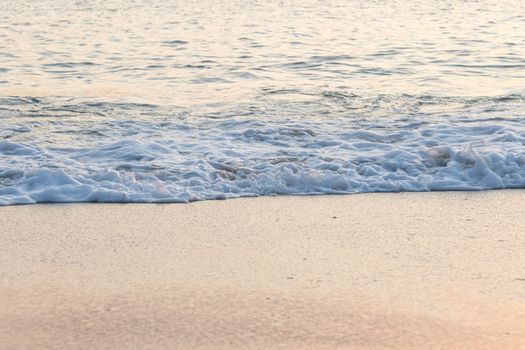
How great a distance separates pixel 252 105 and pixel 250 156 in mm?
2305

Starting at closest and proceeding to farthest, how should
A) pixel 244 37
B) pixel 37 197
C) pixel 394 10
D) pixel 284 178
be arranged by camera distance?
pixel 37 197
pixel 284 178
pixel 244 37
pixel 394 10

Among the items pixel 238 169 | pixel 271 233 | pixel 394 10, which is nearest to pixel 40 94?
pixel 238 169

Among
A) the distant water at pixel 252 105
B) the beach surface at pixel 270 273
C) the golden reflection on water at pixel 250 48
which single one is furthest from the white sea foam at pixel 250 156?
the golden reflection on water at pixel 250 48

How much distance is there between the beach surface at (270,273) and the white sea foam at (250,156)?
0.25m

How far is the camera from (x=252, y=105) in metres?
8.73

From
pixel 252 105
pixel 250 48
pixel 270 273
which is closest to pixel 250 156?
pixel 252 105

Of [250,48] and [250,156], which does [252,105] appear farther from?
[250,48]

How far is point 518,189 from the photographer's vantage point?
5.62 metres

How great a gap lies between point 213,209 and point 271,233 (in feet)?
2.05

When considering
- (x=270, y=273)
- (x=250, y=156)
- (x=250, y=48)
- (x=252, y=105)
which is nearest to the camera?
(x=270, y=273)

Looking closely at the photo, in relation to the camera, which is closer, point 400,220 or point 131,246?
point 131,246

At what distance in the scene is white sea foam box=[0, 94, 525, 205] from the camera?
5.64 meters

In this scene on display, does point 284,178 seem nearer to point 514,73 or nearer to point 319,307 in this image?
point 319,307

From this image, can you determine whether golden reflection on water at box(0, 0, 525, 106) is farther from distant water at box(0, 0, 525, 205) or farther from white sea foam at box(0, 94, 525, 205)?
white sea foam at box(0, 94, 525, 205)
